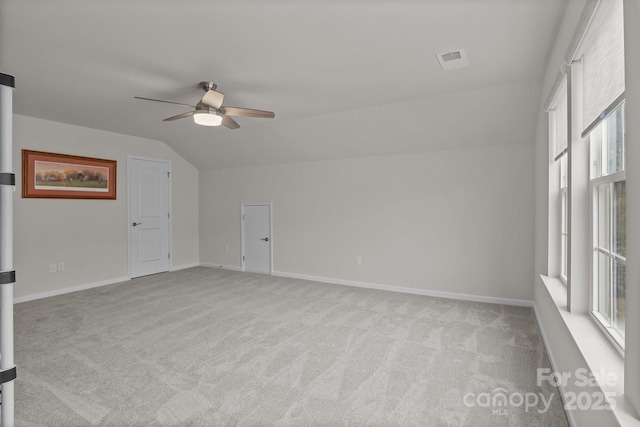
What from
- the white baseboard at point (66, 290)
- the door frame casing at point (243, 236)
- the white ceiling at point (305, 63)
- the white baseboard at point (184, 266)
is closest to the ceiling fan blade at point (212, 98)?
the white ceiling at point (305, 63)

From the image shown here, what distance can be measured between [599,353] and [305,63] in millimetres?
2886

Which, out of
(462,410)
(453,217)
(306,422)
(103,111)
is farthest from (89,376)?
(453,217)

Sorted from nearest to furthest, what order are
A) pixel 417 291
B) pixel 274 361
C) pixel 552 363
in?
pixel 552 363, pixel 274 361, pixel 417 291

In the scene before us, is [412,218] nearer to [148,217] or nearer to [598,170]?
[598,170]

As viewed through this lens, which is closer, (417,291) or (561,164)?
(561,164)

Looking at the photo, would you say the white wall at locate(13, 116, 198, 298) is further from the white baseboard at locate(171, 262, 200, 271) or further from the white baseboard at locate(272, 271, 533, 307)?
the white baseboard at locate(272, 271, 533, 307)

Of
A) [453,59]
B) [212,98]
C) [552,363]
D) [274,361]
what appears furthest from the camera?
[212,98]

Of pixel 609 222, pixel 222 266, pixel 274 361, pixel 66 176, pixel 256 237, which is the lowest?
pixel 274 361

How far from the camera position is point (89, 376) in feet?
8.04

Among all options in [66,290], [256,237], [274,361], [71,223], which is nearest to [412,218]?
[274,361]

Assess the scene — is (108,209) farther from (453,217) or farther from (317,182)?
(453,217)

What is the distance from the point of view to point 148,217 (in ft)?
19.8

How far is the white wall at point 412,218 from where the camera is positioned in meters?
4.18

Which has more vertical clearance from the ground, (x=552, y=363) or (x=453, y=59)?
(x=453, y=59)
